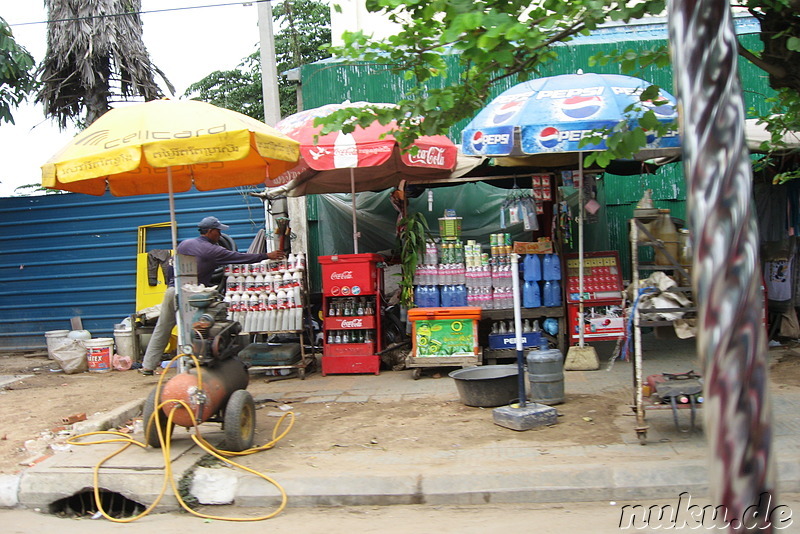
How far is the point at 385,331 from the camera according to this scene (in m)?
9.28

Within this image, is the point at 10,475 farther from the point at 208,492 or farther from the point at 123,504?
the point at 208,492

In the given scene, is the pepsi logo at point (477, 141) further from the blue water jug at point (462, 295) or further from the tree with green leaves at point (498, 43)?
the blue water jug at point (462, 295)

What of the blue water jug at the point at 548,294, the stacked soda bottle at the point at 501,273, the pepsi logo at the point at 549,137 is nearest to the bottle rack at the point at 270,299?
the stacked soda bottle at the point at 501,273

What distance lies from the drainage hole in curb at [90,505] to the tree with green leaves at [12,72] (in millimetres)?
8152

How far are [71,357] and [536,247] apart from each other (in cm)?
682

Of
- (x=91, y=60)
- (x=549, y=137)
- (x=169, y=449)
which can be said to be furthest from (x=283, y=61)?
(x=169, y=449)

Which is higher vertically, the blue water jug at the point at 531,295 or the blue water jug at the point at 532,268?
the blue water jug at the point at 532,268

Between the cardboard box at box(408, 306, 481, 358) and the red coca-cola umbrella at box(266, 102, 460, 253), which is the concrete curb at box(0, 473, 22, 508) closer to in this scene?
the red coca-cola umbrella at box(266, 102, 460, 253)

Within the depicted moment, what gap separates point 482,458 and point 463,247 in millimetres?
4006

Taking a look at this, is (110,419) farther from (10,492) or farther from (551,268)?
(551,268)

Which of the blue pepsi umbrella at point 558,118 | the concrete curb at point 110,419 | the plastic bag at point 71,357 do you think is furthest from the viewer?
the plastic bag at point 71,357

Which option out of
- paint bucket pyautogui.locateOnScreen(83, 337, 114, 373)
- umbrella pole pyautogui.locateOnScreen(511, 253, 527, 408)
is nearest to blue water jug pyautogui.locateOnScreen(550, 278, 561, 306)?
umbrella pole pyautogui.locateOnScreen(511, 253, 527, 408)

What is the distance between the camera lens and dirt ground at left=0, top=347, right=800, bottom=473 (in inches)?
227

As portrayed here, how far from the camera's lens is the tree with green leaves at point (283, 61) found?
2452cm
